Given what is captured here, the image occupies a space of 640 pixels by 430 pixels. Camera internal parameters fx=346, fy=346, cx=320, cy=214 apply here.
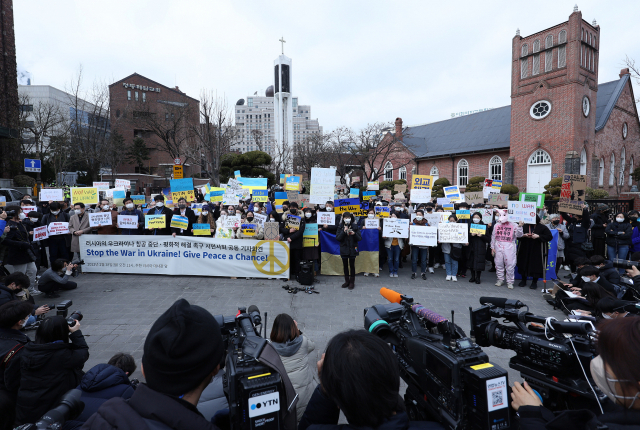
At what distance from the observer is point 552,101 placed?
27.7 meters

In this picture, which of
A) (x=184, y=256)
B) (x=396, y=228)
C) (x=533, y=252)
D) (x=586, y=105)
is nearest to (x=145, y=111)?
(x=184, y=256)

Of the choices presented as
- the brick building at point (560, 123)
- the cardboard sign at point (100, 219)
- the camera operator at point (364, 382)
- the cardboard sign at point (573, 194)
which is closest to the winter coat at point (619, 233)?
the cardboard sign at point (573, 194)

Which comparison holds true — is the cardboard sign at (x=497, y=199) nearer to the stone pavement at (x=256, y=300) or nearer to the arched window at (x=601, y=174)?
the stone pavement at (x=256, y=300)

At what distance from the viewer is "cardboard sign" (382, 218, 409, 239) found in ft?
31.7

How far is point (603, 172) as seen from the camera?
30.7 meters

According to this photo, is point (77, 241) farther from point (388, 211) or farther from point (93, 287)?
point (388, 211)

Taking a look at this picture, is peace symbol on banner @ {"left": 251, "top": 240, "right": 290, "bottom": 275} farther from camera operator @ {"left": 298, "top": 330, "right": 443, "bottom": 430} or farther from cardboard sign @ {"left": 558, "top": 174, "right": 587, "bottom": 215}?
cardboard sign @ {"left": 558, "top": 174, "right": 587, "bottom": 215}

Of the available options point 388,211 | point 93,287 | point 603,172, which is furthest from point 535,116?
point 93,287

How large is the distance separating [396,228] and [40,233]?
9366 millimetres

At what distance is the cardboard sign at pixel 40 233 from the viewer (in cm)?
870

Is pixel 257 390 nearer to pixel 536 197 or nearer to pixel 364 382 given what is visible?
pixel 364 382

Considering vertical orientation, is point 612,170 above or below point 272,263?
above

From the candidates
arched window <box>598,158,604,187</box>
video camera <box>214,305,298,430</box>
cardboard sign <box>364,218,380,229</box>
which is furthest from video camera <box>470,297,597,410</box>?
arched window <box>598,158,604,187</box>

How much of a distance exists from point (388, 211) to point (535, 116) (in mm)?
25637
